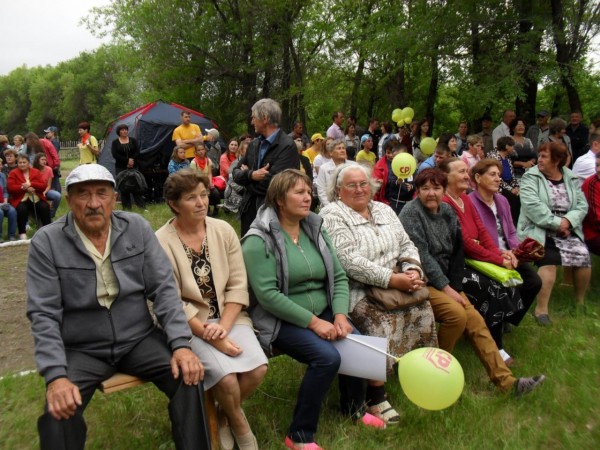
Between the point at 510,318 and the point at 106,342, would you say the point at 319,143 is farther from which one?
the point at 106,342

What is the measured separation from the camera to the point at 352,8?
50.1 ft

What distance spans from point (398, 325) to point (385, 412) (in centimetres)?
55

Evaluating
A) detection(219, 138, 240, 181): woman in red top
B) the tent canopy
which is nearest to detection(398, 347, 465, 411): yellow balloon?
detection(219, 138, 240, 181): woman in red top

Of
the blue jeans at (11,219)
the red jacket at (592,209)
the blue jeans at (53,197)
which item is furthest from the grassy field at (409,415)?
the blue jeans at (53,197)

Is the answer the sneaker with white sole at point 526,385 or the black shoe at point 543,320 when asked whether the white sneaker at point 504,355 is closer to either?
the sneaker with white sole at point 526,385

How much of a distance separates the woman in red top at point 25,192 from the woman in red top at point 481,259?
6.81 metres

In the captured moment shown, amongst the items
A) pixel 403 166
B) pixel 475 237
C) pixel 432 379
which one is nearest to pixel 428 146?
pixel 403 166

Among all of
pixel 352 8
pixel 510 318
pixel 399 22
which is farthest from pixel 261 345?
pixel 352 8

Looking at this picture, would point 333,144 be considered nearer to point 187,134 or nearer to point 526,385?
point 526,385

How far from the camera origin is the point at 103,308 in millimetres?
2553

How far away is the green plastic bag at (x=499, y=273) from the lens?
12.4 feet

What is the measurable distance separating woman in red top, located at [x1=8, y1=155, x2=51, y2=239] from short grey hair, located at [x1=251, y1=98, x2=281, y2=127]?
18.4 ft

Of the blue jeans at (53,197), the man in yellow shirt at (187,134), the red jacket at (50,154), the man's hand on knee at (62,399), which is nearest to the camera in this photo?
the man's hand on knee at (62,399)

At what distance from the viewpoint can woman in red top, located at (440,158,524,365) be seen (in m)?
3.79
